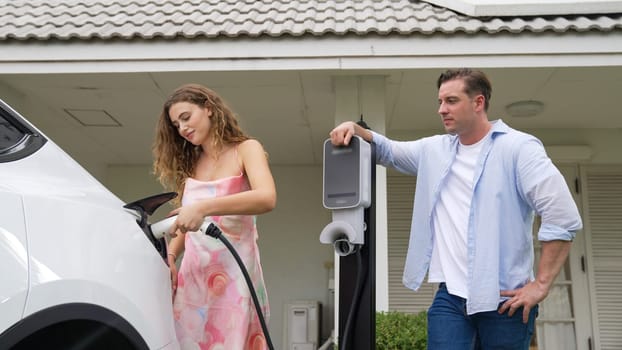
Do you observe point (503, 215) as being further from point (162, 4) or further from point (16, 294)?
point (162, 4)

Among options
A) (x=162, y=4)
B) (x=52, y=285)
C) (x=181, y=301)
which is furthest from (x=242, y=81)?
(x=52, y=285)

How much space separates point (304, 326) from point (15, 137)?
5389 mm

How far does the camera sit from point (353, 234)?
168 cm

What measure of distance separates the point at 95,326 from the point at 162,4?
14.6 ft

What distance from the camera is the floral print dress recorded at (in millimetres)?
1819

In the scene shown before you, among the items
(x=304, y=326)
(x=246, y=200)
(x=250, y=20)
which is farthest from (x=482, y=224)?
(x=304, y=326)

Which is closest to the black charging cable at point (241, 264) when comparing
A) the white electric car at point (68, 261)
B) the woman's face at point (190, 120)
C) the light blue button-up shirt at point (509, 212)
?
the white electric car at point (68, 261)

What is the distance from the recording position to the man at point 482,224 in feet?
5.64

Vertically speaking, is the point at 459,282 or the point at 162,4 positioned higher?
the point at 162,4

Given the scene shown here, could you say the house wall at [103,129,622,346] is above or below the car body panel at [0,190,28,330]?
above

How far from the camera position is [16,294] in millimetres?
1050

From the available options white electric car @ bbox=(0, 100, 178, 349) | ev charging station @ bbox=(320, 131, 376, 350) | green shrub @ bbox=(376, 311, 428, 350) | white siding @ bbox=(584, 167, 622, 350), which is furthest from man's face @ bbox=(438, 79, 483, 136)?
white siding @ bbox=(584, 167, 622, 350)

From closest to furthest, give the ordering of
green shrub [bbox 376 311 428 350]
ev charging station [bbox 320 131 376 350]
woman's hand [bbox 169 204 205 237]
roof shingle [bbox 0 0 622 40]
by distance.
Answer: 1. woman's hand [bbox 169 204 205 237]
2. ev charging station [bbox 320 131 376 350]
3. green shrub [bbox 376 311 428 350]
4. roof shingle [bbox 0 0 622 40]

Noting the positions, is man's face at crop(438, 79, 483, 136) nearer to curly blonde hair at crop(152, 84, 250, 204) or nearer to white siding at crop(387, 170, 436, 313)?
curly blonde hair at crop(152, 84, 250, 204)
